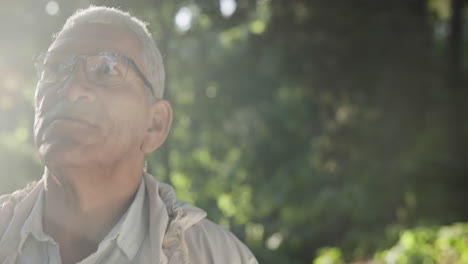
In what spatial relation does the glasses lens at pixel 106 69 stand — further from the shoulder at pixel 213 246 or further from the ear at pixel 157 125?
the shoulder at pixel 213 246

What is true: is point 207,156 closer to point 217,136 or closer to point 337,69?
point 217,136

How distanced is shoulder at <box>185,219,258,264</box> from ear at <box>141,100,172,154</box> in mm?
364

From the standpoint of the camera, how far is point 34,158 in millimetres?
5020

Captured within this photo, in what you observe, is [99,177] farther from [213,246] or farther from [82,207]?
[213,246]

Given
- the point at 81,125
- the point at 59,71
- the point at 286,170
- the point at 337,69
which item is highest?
the point at 337,69

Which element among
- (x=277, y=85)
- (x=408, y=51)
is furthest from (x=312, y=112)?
(x=408, y=51)

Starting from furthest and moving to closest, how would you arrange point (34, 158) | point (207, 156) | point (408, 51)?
point (408, 51)
point (207, 156)
point (34, 158)

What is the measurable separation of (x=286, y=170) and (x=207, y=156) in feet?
7.22

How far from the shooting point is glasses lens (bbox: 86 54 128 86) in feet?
7.45

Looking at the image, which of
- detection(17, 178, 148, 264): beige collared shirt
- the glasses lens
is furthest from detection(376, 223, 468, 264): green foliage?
the glasses lens

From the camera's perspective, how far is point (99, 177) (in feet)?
7.41

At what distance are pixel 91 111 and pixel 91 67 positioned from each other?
18 cm

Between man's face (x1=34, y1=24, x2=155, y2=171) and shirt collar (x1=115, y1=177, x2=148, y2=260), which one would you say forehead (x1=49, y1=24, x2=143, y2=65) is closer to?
man's face (x1=34, y1=24, x2=155, y2=171)

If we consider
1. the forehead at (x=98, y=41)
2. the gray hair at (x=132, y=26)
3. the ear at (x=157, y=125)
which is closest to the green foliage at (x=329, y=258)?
the ear at (x=157, y=125)
